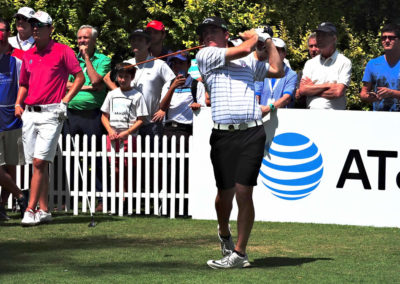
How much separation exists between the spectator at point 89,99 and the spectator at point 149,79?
0.92 feet

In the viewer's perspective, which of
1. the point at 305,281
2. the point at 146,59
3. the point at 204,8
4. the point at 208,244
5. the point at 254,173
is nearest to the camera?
the point at 305,281

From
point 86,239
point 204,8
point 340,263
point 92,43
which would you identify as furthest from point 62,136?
point 340,263

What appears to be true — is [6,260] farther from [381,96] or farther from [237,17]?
[237,17]

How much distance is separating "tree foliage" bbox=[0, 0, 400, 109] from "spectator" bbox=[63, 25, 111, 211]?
1.64m

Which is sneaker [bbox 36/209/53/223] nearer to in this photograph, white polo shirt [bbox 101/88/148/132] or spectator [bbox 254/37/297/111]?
white polo shirt [bbox 101/88/148/132]

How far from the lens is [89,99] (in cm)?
1288

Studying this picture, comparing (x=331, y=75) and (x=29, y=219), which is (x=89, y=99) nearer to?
(x=29, y=219)

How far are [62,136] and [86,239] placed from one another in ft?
9.85

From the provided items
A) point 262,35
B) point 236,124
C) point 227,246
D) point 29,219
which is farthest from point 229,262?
point 29,219

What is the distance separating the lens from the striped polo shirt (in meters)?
8.48

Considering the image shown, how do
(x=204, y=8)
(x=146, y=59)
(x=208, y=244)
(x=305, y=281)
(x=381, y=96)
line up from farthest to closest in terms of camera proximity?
(x=204, y=8) < (x=146, y=59) < (x=381, y=96) < (x=208, y=244) < (x=305, y=281)

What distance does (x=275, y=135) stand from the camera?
11.6 meters

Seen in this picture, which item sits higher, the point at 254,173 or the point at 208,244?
the point at 254,173

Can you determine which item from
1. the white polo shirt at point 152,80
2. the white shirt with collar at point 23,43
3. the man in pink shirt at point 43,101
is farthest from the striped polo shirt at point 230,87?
the white shirt with collar at point 23,43
